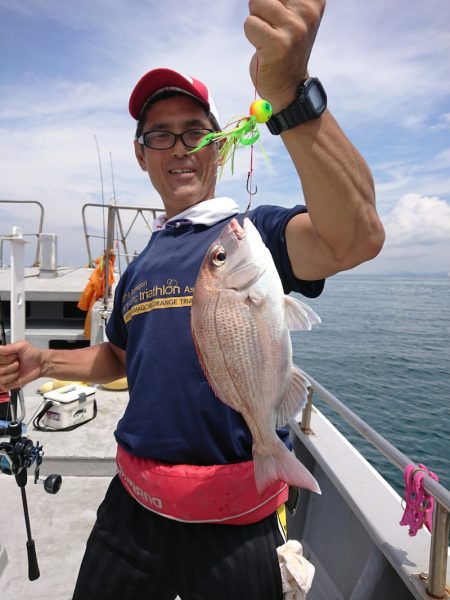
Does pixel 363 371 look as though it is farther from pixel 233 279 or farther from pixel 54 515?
pixel 233 279

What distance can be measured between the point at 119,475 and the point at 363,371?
49.8ft

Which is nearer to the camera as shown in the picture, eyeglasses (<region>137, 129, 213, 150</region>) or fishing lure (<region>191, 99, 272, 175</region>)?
fishing lure (<region>191, 99, 272, 175</region>)

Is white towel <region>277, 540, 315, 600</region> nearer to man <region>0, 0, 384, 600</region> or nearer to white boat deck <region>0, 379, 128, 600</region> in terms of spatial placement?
man <region>0, 0, 384, 600</region>

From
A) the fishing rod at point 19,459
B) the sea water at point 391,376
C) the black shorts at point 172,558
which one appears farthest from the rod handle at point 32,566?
the sea water at point 391,376

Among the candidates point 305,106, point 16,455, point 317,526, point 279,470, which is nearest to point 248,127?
point 305,106

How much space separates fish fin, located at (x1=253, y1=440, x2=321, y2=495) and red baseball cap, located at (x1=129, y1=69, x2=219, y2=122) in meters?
1.46

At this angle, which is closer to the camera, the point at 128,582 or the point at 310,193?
the point at 310,193

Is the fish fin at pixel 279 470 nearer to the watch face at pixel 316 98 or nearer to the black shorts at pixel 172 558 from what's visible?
the black shorts at pixel 172 558

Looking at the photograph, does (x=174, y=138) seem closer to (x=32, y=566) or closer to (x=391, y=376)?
(x=32, y=566)

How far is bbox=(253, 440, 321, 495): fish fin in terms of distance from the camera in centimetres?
136

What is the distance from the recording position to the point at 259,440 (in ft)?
4.66

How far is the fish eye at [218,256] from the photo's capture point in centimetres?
140

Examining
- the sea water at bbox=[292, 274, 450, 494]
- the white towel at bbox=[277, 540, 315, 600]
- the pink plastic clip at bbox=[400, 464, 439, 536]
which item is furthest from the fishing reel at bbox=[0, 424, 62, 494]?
the sea water at bbox=[292, 274, 450, 494]

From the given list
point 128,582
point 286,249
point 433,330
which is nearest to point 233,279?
point 286,249
